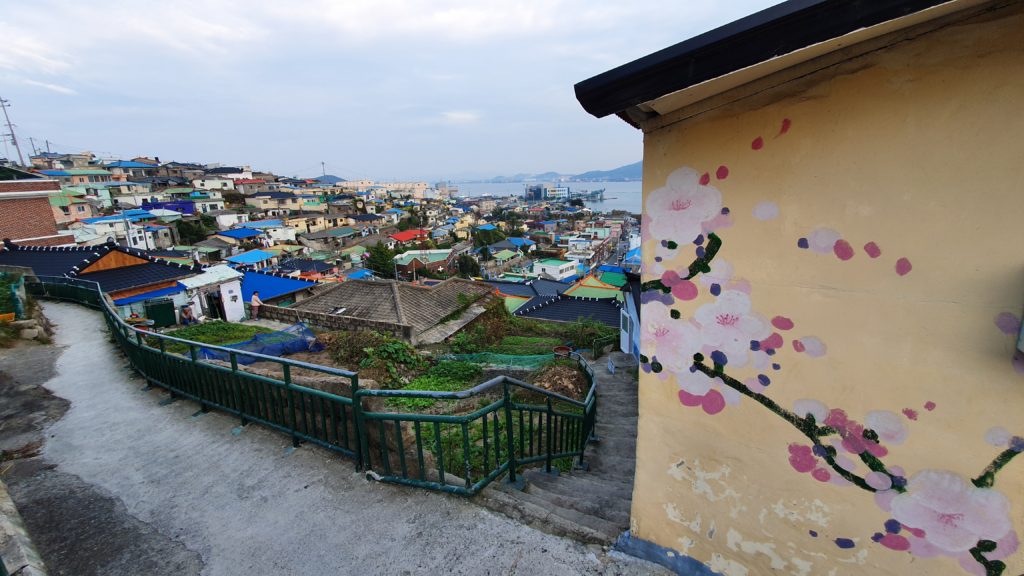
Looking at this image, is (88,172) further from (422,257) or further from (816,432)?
(816,432)

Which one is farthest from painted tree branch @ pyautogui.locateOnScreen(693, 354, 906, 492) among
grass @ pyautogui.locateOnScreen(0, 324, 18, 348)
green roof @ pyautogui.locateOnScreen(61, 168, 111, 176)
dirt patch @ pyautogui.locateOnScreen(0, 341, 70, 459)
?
green roof @ pyautogui.locateOnScreen(61, 168, 111, 176)

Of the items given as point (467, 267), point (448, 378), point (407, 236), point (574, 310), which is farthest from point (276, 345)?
point (407, 236)

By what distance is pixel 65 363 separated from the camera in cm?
786

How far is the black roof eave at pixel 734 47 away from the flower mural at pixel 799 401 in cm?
57

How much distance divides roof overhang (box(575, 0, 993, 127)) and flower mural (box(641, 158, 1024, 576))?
0.51 meters

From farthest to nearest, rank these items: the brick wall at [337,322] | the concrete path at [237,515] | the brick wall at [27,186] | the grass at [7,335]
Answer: the brick wall at [27,186]
the brick wall at [337,322]
the grass at [7,335]
the concrete path at [237,515]

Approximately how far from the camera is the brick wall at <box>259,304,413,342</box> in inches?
537

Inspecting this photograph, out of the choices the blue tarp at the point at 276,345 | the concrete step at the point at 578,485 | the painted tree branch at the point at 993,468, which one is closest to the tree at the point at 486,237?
the blue tarp at the point at 276,345

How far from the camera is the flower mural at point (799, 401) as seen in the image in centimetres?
189

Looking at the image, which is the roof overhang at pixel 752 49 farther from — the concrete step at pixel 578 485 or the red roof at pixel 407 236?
the red roof at pixel 407 236

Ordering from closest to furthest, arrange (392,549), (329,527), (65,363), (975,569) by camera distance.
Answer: (975,569) < (392,549) < (329,527) < (65,363)

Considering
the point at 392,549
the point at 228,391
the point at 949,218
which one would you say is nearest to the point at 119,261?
the point at 228,391

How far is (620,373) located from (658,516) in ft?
27.4

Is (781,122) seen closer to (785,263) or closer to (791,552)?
(785,263)
